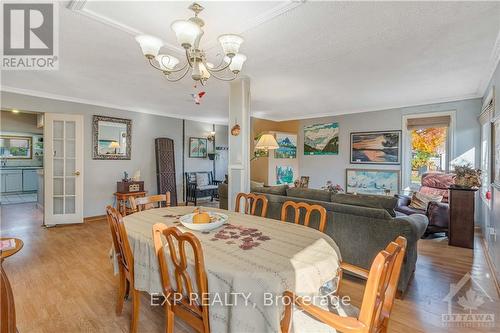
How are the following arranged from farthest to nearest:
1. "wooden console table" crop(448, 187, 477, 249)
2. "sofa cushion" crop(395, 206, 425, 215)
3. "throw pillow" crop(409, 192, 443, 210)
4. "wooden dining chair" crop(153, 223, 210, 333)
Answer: "throw pillow" crop(409, 192, 443, 210) → "sofa cushion" crop(395, 206, 425, 215) → "wooden console table" crop(448, 187, 477, 249) → "wooden dining chair" crop(153, 223, 210, 333)

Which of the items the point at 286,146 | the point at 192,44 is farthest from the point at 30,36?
the point at 286,146

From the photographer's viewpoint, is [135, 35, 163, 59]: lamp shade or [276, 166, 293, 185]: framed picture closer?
[135, 35, 163, 59]: lamp shade

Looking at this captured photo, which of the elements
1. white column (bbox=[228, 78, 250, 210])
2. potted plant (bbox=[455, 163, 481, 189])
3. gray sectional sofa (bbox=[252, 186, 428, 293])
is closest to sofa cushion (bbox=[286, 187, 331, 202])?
gray sectional sofa (bbox=[252, 186, 428, 293])

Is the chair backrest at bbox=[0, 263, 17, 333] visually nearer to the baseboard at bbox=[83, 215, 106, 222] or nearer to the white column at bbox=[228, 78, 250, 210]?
the white column at bbox=[228, 78, 250, 210]

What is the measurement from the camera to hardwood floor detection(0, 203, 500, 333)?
1.90m

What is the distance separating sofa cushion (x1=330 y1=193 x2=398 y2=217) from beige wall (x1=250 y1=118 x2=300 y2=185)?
11.4ft

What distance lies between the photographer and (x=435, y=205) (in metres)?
3.87

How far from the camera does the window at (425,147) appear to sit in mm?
4840

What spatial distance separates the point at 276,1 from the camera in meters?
1.82

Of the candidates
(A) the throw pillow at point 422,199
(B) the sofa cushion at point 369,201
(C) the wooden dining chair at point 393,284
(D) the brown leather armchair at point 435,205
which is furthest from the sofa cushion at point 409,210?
(C) the wooden dining chair at point 393,284

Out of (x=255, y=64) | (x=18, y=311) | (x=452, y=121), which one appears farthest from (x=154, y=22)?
(x=452, y=121)

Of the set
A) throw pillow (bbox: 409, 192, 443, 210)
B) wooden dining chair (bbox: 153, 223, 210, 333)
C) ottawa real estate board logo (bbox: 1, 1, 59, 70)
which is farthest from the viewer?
throw pillow (bbox: 409, 192, 443, 210)

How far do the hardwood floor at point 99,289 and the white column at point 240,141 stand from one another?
5.71 ft

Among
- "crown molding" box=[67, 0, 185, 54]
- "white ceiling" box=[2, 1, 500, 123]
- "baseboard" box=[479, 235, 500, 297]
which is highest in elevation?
"white ceiling" box=[2, 1, 500, 123]
